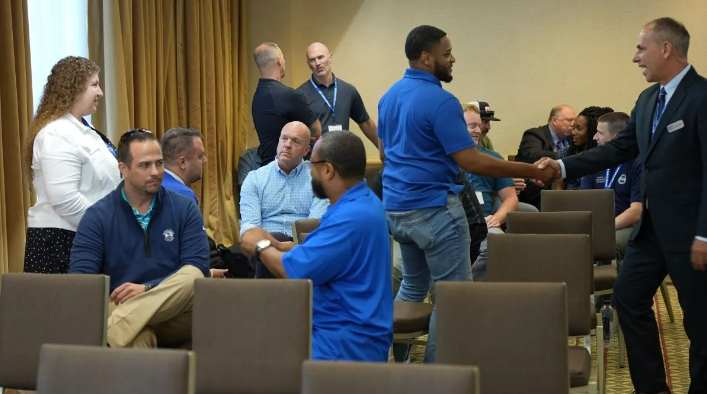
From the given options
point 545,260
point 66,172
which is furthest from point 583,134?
point 66,172

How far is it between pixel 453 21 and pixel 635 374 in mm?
5345

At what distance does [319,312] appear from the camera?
3.10 metres

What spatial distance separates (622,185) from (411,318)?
2.53 metres

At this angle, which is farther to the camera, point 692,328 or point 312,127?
point 312,127

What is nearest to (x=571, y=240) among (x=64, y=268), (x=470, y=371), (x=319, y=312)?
(x=319, y=312)

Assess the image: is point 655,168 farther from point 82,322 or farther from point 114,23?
point 114,23

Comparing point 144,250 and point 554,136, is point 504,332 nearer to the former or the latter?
point 144,250

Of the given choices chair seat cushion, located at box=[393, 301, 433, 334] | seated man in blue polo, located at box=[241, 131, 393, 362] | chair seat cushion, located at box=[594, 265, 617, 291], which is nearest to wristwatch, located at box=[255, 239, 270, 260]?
seated man in blue polo, located at box=[241, 131, 393, 362]

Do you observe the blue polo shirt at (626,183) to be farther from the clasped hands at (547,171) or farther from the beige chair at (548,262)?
the beige chair at (548,262)

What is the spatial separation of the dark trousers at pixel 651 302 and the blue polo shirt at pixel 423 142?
0.85m

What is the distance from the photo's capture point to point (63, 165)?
13.4 feet

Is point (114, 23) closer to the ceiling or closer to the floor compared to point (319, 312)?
closer to the ceiling

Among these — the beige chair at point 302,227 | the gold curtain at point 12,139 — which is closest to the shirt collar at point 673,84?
the beige chair at point 302,227

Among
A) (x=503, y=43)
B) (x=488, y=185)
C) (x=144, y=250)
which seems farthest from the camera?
(x=503, y=43)
